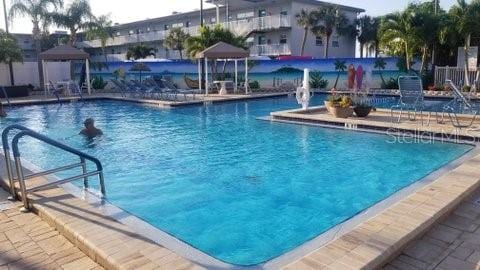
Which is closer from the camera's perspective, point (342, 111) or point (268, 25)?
point (342, 111)

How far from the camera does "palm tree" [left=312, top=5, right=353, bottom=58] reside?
33094mm

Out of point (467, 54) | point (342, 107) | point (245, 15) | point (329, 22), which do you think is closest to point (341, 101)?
point (342, 107)

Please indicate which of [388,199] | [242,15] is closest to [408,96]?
[388,199]

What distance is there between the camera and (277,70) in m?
23.6

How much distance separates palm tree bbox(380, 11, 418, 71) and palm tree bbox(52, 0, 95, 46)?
63.6ft

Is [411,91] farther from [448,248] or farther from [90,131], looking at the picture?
[90,131]

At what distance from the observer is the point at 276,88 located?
22.3m

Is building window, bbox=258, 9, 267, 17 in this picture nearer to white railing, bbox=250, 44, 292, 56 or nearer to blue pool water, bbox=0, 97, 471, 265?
white railing, bbox=250, 44, 292, 56

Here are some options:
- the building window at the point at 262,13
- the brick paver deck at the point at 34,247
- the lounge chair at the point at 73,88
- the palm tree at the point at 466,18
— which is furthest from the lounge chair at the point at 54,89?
the building window at the point at 262,13

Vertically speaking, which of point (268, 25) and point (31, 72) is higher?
point (268, 25)

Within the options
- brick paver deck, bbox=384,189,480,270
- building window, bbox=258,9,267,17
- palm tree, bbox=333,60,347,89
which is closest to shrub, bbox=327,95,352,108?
brick paver deck, bbox=384,189,480,270

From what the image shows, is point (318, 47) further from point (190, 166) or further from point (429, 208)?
point (429, 208)

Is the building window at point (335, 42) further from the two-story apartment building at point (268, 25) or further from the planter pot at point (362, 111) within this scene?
the planter pot at point (362, 111)

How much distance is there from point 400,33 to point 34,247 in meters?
19.7
